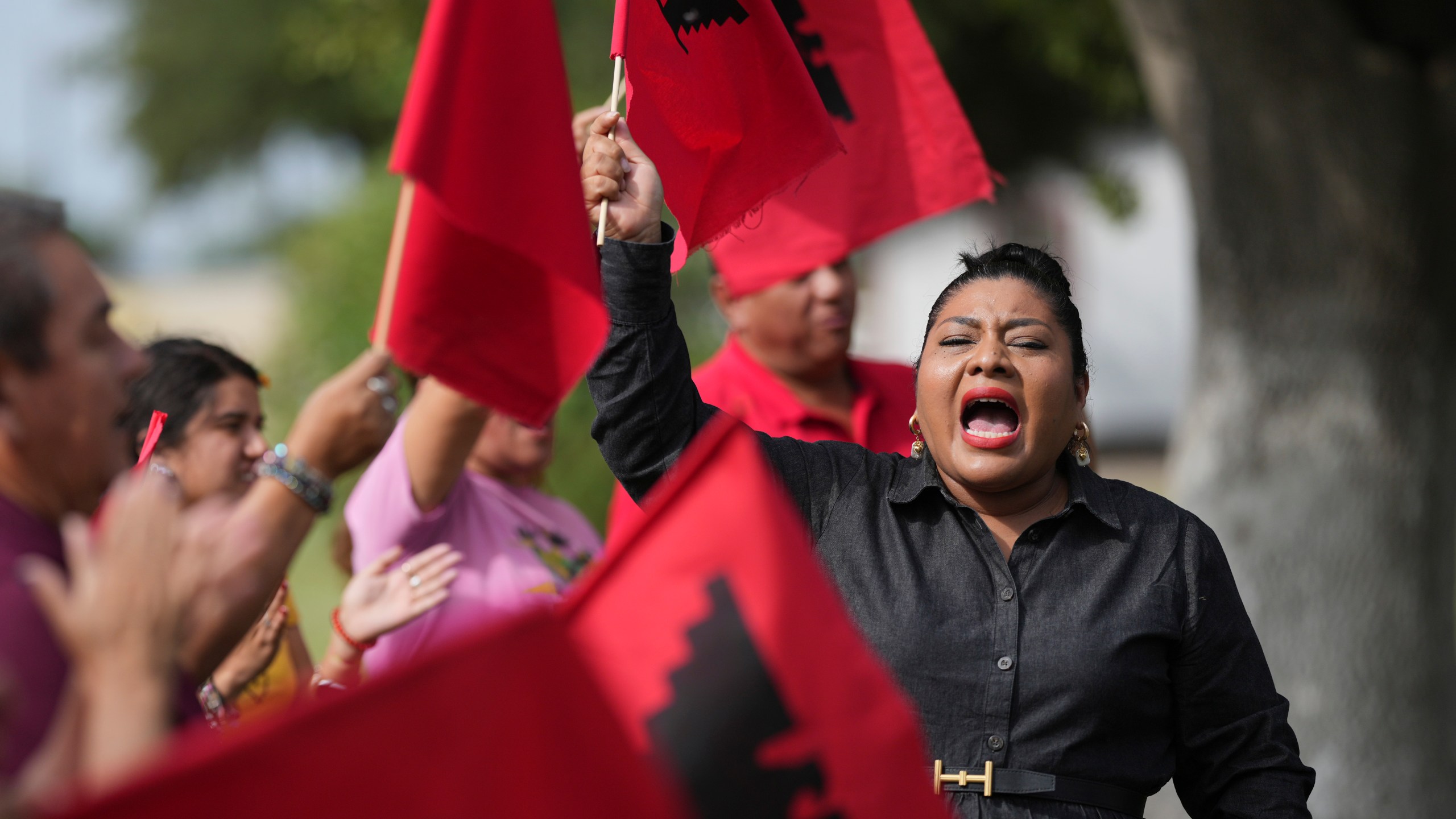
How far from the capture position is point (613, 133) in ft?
8.98

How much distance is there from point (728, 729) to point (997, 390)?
1061 millimetres

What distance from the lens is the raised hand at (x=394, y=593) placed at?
10.1 feet

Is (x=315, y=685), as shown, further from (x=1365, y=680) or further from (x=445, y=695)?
(x=1365, y=680)

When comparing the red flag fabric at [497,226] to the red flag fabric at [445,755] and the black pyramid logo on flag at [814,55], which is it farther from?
the black pyramid logo on flag at [814,55]

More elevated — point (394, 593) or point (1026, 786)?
point (1026, 786)

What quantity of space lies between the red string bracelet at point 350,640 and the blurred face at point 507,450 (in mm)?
712

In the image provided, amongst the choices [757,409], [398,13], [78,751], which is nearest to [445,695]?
[78,751]

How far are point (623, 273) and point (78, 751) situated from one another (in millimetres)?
1350

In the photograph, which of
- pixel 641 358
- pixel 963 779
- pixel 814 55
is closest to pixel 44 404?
pixel 641 358

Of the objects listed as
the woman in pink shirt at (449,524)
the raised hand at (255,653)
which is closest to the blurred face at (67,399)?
the woman in pink shirt at (449,524)

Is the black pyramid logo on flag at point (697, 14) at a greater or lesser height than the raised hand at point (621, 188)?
greater

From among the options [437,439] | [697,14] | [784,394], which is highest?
[697,14]

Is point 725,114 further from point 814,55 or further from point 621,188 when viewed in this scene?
point 814,55

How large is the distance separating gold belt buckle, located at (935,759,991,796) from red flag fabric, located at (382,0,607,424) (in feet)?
2.98
